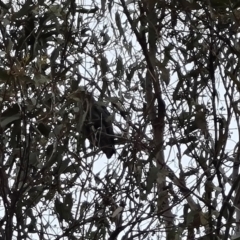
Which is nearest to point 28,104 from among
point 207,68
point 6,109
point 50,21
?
point 6,109

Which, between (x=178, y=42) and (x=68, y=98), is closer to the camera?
(x=68, y=98)

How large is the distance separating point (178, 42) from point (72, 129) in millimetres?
493

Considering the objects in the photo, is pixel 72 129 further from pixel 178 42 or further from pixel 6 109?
pixel 178 42

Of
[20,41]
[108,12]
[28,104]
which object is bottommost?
[28,104]

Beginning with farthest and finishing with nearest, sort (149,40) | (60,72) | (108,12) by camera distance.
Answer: (108,12) → (149,40) → (60,72)

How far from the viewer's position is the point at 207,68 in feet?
6.58

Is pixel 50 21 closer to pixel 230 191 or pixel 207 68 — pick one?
pixel 207 68

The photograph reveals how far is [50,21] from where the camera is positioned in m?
1.89

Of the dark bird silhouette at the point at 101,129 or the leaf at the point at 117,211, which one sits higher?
the dark bird silhouette at the point at 101,129

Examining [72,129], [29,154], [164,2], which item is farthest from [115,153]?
[164,2]

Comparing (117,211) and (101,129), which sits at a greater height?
(101,129)

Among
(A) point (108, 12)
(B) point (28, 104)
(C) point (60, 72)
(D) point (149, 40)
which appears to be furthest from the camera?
(A) point (108, 12)

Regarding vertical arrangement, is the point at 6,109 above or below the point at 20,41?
below

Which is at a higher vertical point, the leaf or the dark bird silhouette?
the dark bird silhouette
